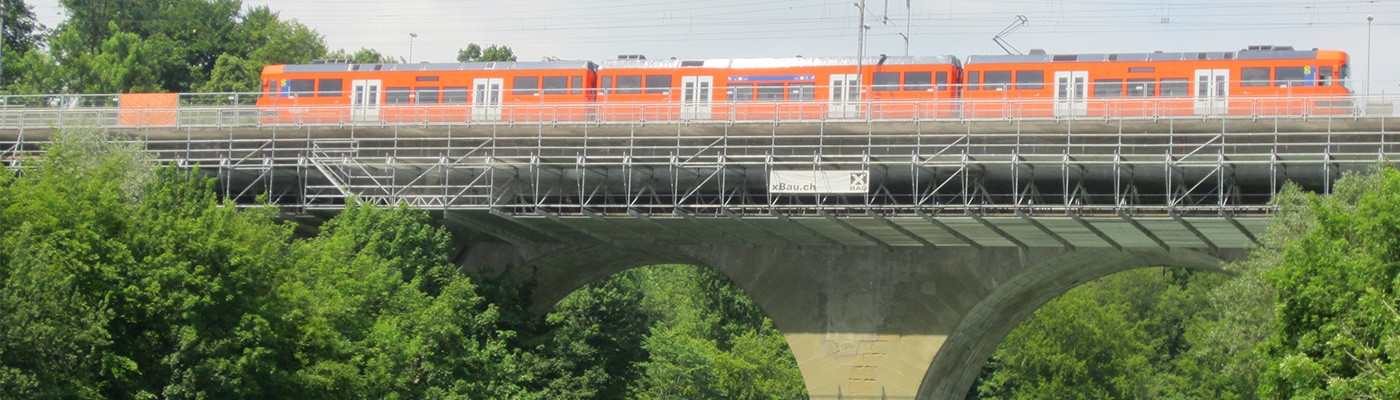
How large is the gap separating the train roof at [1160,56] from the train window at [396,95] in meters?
17.2

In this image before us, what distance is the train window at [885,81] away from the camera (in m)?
55.0

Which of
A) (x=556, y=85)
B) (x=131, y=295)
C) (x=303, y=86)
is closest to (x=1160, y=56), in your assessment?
(x=556, y=85)

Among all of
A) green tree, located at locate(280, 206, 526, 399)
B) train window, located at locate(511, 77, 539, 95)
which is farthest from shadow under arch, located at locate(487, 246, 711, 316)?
train window, located at locate(511, 77, 539, 95)

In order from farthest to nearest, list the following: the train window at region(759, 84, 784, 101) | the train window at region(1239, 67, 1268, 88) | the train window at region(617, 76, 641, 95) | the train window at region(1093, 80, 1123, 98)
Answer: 1. the train window at region(617, 76, 641, 95)
2. the train window at region(759, 84, 784, 101)
3. the train window at region(1093, 80, 1123, 98)
4. the train window at region(1239, 67, 1268, 88)

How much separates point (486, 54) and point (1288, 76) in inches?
2168

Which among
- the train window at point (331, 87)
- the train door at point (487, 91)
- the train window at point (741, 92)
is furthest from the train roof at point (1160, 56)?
→ the train window at point (331, 87)

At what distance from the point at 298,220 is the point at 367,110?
4.07 metres

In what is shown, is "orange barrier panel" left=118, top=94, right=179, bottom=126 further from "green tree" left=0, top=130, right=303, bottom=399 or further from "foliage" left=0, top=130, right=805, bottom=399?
"green tree" left=0, top=130, right=303, bottom=399

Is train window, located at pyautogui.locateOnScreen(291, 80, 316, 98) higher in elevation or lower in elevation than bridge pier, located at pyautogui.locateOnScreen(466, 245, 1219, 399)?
higher

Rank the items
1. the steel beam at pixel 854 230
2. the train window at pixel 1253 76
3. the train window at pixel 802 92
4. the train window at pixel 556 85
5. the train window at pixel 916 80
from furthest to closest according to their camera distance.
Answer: the train window at pixel 556 85, the train window at pixel 802 92, the train window at pixel 916 80, the train window at pixel 1253 76, the steel beam at pixel 854 230

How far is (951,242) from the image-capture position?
52.7 m

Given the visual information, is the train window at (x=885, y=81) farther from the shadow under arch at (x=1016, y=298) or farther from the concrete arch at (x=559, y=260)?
the concrete arch at (x=559, y=260)

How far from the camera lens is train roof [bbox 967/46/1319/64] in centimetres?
5234

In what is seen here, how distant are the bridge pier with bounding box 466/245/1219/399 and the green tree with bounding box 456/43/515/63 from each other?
4473cm
